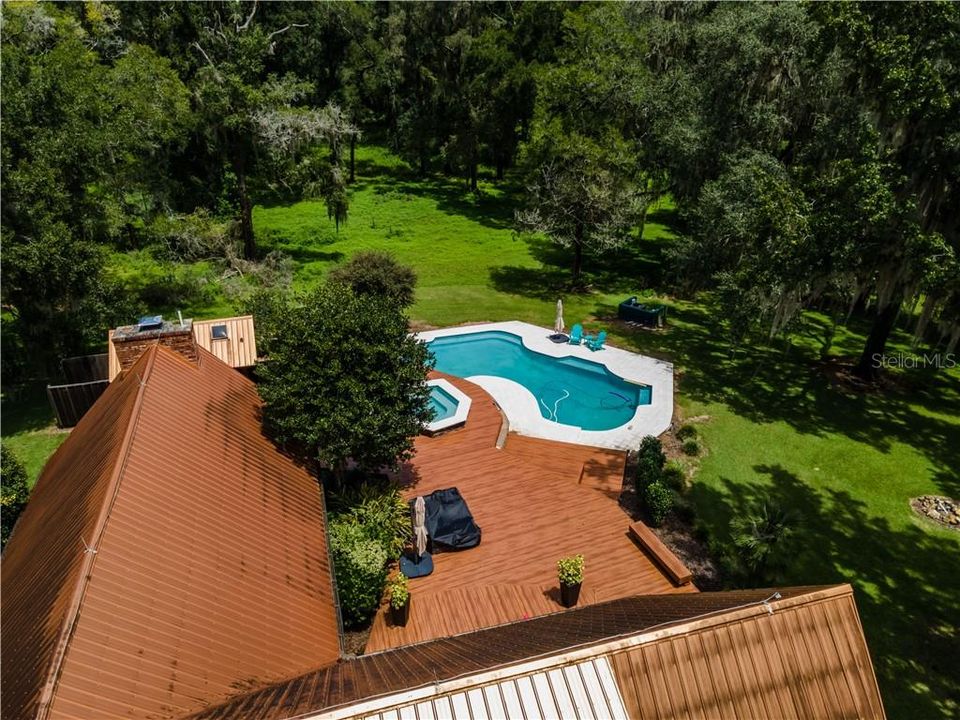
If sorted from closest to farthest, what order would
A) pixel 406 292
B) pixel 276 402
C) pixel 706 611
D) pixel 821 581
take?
pixel 706 611, pixel 276 402, pixel 821 581, pixel 406 292

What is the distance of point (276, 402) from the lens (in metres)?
11.6

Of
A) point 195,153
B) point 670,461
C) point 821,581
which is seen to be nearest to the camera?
point 821,581

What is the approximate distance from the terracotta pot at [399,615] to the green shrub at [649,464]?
6945 mm

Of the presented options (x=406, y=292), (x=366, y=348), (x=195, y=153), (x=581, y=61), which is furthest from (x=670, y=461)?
(x=195, y=153)

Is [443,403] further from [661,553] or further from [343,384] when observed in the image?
[661,553]

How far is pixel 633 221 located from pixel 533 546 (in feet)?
68.6

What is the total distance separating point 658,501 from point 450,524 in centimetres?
537

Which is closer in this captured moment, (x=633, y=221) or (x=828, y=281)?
(x=828, y=281)

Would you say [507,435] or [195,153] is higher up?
[195,153]

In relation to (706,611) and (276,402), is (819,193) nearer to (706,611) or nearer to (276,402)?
(706,611)

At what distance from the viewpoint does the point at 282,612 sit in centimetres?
855

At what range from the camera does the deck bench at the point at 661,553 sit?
1203 centimetres

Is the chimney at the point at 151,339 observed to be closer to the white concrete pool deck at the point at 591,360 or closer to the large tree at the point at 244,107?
the white concrete pool deck at the point at 591,360

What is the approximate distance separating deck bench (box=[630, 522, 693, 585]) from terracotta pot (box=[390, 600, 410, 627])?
5777mm
